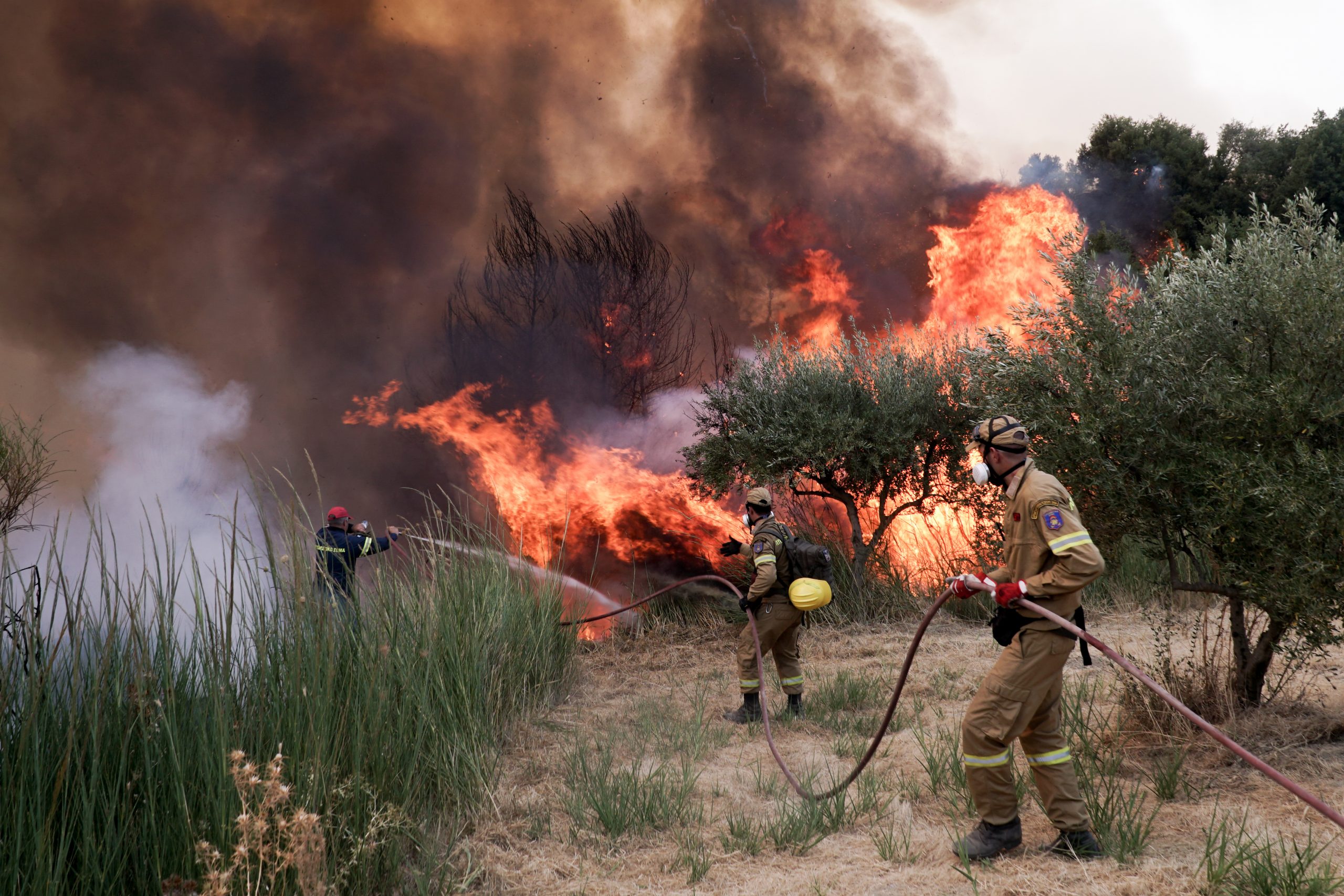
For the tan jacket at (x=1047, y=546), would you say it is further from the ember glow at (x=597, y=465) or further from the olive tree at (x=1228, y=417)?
the ember glow at (x=597, y=465)

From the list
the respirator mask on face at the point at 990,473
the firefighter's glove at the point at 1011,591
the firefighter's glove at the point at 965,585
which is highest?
the respirator mask on face at the point at 990,473

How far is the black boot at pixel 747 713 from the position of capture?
6.68 meters

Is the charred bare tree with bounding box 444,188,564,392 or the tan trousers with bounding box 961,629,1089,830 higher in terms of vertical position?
the charred bare tree with bounding box 444,188,564,392

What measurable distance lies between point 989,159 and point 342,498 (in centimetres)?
1613

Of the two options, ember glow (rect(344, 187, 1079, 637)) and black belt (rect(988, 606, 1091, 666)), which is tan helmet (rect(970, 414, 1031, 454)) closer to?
black belt (rect(988, 606, 1091, 666))

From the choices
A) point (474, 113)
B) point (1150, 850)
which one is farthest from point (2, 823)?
point (474, 113)

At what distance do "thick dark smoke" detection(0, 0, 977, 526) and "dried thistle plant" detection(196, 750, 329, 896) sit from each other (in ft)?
40.7

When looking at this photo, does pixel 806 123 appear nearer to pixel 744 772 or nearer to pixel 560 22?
pixel 560 22

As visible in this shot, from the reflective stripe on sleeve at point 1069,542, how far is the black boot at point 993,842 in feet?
4.21

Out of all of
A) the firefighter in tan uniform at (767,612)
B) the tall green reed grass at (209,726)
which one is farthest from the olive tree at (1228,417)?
the tall green reed grass at (209,726)

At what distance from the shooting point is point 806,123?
723 inches

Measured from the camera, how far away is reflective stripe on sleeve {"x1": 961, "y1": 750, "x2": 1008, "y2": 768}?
11.9 feet

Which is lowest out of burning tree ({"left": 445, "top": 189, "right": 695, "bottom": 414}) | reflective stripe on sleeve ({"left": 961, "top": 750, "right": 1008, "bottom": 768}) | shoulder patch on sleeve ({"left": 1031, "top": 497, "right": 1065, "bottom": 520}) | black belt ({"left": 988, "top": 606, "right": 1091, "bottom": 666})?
reflective stripe on sleeve ({"left": 961, "top": 750, "right": 1008, "bottom": 768})

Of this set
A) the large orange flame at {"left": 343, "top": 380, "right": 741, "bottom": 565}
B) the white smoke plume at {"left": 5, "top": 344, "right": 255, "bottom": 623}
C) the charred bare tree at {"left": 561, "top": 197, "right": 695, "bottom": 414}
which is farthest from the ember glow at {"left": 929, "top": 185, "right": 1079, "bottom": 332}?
the white smoke plume at {"left": 5, "top": 344, "right": 255, "bottom": 623}
